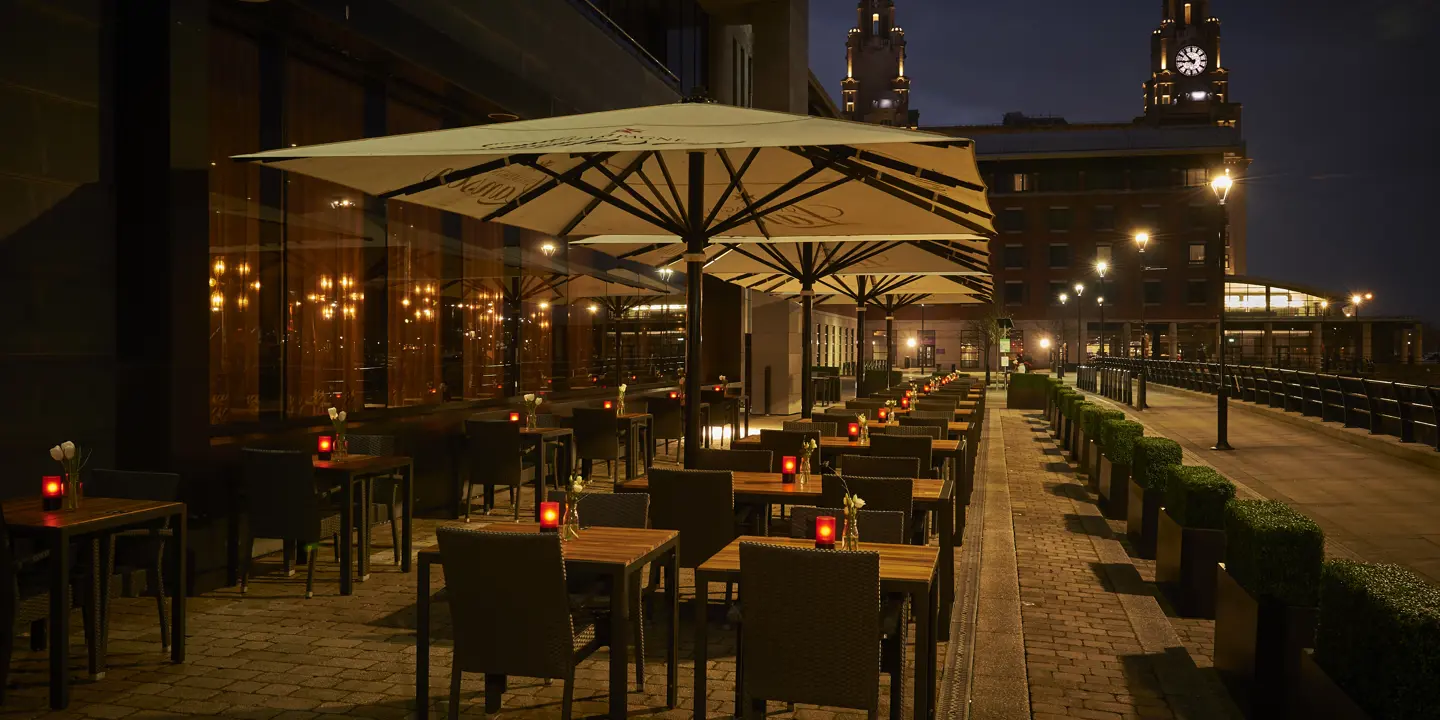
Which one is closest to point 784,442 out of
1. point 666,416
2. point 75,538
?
point 75,538

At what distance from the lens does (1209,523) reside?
22.3 feet

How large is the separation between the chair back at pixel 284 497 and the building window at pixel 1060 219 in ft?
235

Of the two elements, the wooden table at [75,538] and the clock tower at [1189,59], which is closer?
the wooden table at [75,538]

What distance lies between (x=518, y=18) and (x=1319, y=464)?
12.0m

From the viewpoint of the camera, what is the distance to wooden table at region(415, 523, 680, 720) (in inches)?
172

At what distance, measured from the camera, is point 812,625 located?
396 cm

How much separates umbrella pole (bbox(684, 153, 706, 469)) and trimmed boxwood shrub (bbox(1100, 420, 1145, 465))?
4.40 metres

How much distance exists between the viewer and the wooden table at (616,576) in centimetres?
437

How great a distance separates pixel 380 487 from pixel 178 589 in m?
3.15

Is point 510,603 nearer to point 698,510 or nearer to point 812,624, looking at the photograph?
point 812,624

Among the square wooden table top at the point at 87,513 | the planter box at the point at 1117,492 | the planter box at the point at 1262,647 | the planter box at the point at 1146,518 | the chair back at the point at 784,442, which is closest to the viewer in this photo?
the planter box at the point at 1262,647

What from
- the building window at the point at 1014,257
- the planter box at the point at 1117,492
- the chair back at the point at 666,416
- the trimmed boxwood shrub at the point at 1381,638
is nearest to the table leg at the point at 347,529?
the trimmed boxwood shrub at the point at 1381,638

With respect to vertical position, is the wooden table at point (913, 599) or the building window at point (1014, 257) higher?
the building window at point (1014, 257)

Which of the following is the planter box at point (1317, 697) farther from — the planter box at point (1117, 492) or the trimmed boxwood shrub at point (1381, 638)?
the planter box at point (1117, 492)
